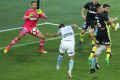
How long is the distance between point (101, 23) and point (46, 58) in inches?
143

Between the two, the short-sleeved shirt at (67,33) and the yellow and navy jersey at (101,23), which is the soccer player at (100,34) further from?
the short-sleeved shirt at (67,33)

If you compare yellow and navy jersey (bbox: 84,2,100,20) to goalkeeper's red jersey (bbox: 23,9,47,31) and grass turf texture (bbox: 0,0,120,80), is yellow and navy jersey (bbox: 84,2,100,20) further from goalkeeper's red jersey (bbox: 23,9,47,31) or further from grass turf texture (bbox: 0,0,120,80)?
goalkeeper's red jersey (bbox: 23,9,47,31)

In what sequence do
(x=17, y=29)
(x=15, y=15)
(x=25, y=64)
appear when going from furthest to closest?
1. (x=15, y=15)
2. (x=17, y=29)
3. (x=25, y=64)

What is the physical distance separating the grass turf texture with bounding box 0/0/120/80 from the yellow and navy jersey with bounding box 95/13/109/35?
159 cm

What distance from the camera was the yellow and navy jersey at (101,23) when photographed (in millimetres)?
17759

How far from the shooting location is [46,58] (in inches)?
805

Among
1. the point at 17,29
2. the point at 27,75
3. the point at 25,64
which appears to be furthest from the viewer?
the point at 17,29

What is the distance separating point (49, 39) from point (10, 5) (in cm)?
→ 678

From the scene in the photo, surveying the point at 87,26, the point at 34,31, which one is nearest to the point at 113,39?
the point at 87,26

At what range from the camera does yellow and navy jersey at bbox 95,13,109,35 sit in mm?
17759

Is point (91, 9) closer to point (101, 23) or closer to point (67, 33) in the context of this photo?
point (101, 23)

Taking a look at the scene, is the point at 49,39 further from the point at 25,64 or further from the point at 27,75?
the point at 27,75

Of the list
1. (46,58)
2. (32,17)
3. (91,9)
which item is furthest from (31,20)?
(91,9)

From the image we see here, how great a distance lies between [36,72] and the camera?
18.4 meters
